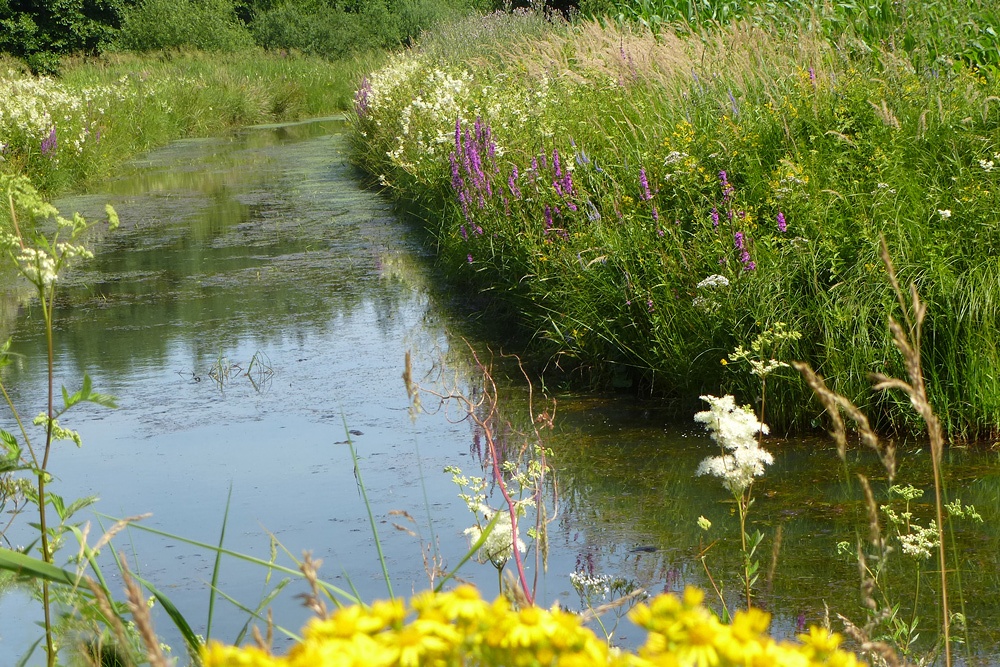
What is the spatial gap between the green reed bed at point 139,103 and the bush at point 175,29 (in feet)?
5.56

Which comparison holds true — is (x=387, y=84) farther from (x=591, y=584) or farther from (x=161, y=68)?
(x=161, y=68)

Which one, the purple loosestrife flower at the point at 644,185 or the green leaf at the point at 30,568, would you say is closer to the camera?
the green leaf at the point at 30,568

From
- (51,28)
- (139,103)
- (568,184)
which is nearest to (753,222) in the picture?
(568,184)

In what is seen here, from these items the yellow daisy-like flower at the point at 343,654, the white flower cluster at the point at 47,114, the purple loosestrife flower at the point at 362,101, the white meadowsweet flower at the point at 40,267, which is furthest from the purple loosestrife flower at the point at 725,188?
the purple loosestrife flower at the point at 362,101

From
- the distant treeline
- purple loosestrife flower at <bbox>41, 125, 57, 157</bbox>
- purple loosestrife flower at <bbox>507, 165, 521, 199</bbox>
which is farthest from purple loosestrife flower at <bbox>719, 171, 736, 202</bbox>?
the distant treeline

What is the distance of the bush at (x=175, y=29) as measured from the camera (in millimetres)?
31344

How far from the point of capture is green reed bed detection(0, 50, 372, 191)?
432 inches

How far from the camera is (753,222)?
4.62 metres

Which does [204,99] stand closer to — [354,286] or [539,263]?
[354,286]

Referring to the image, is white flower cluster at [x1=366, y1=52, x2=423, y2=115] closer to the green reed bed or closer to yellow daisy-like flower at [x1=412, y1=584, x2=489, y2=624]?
the green reed bed

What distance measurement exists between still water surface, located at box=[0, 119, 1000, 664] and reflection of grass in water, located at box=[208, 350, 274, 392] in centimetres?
1

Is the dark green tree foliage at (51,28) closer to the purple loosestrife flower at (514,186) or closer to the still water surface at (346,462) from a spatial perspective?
the still water surface at (346,462)

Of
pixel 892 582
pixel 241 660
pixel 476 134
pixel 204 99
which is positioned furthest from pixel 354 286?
pixel 204 99

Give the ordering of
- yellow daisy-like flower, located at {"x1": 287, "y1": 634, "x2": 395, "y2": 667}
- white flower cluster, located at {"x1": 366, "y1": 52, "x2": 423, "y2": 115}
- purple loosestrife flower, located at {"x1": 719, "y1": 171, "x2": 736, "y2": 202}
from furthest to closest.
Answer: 1. white flower cluster, located at {"x1": 366, "y1": 52, "x2": 423, "y2": 115}
2. purple loosestrife flower, located at {"x1": 719, "y1": 171, "x2": 736, "y2": 202}
3. yellow daisy-like flower, located at {"x1": 287, "y1": 634, "x2": 395, "y2": 667}
